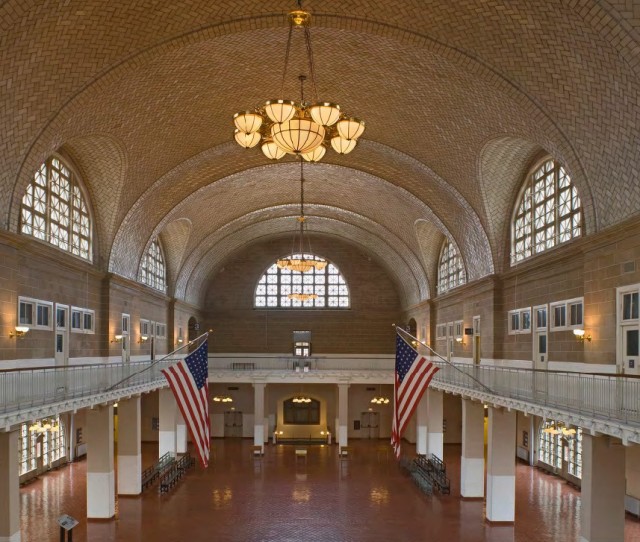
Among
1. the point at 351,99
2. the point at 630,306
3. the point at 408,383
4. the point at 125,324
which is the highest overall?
the point at 351,99

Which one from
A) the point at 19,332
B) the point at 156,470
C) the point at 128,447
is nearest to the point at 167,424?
the point at 156,470

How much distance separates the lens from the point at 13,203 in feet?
60.4

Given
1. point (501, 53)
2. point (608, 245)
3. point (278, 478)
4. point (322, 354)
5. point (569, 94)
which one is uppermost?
point (501, 53)

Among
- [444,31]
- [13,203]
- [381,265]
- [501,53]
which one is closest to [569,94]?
[501,53]

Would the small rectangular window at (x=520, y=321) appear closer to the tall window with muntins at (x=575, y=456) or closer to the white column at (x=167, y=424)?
the tall window with muntins at (x=575, y=456)

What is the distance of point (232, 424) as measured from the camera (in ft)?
149

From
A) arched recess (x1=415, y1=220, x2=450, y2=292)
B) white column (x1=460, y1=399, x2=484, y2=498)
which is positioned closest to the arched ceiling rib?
arched recess (x1=415, y1=220, x2=450, y2=292)

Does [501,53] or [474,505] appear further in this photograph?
[474,505]

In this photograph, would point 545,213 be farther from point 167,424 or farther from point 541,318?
point 167,424

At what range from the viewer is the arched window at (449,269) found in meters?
33.5

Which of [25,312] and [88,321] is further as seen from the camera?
[88,321]

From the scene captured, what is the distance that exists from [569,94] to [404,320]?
3138 cm

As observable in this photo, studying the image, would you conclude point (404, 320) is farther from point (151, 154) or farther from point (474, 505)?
point (151, 154)

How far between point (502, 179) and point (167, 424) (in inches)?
764
